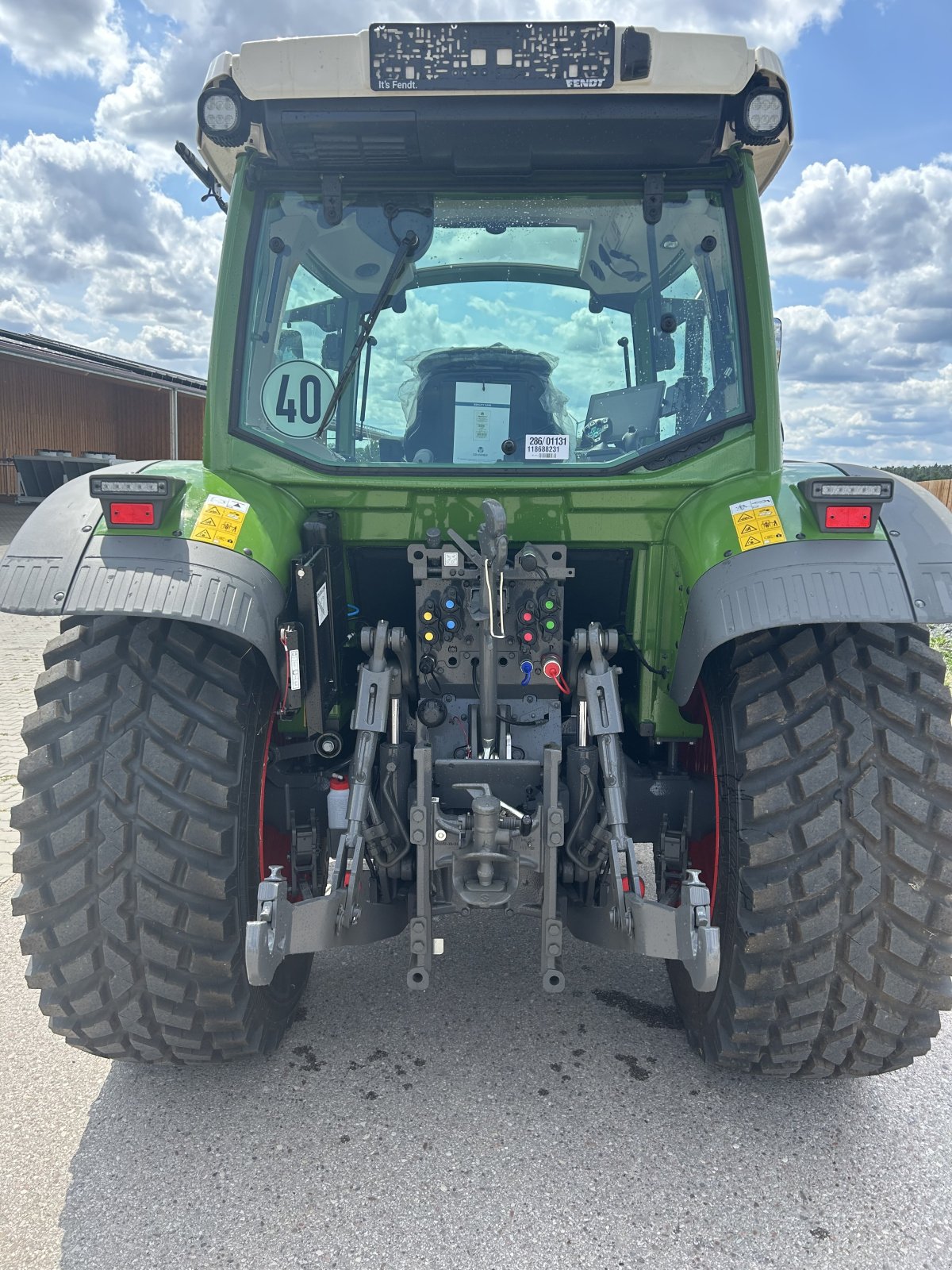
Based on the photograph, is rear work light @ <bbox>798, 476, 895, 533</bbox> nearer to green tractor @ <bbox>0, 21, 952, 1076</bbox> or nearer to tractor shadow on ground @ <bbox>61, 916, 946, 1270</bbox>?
green tractor @ <bbox>0, 21, 952, 1076</bbox>

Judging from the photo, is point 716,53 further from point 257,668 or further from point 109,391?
point 109,391

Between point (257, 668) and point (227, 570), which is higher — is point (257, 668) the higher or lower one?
the lower one

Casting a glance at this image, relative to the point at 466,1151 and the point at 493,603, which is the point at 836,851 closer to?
the point at 493,603

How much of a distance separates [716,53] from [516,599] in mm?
1558

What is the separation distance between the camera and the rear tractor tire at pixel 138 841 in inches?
92.8

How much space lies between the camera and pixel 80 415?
22.9 meters

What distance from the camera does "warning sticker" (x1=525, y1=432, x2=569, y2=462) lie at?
110 inches

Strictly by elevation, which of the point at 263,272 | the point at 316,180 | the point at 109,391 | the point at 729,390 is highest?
the point at 109,391

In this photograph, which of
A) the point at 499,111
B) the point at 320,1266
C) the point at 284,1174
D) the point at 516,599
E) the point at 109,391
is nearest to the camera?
the point at 320,1266

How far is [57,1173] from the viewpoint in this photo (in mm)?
2330

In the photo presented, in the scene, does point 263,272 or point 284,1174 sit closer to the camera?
point 284,1174

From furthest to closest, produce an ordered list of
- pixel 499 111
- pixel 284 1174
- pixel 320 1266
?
pixel 499 111 < pixel 284 1174 < pixel 320 1266

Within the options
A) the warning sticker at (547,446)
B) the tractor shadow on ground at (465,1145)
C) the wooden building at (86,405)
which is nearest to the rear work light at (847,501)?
the warning sticker at (547,446)

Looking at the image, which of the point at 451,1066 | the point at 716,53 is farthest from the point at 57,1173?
the point at 716,53
